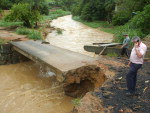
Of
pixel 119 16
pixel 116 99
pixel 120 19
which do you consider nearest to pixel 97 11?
pixel 119 16

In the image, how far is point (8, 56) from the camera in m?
12.0

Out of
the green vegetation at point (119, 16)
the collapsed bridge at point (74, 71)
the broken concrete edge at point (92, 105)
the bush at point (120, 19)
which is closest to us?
the broken concrete edge at point (92, 105)

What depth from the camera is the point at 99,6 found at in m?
31.8

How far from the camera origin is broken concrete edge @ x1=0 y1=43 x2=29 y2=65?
465 inches

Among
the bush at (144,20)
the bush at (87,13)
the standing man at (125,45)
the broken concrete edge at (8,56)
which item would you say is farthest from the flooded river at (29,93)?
the bush at (87,13)

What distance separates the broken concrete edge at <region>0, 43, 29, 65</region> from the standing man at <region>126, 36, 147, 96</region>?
843 cm

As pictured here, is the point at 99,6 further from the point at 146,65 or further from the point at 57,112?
the point at 57,112

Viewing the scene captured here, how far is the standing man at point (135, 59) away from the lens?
5277 mm

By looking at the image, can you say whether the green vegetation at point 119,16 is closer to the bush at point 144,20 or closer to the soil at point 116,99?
the bush at point 144,20

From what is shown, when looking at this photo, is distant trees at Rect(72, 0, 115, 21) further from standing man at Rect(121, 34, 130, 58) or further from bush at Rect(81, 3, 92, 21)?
standing man at Rect(121, 34, 130, 58)

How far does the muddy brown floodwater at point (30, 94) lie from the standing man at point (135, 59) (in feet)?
8.23

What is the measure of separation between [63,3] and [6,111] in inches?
2792

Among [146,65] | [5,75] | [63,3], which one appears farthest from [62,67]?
[63,3]

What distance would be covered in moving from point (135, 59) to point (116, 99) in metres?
1.22
